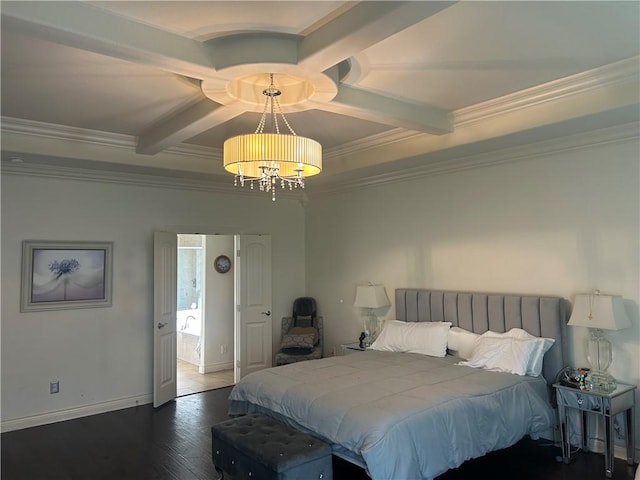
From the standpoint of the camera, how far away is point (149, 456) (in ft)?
13.3

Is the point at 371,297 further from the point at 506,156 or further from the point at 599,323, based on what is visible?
the point at 599,323

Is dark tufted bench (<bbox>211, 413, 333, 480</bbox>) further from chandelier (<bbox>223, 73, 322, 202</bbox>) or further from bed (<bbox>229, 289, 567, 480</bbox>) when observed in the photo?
chandelier (<bbox>223, 73, 322, 202</bbox>)

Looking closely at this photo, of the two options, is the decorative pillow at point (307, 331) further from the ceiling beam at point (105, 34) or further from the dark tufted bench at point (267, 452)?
the ceiling beam at point (105, 34)

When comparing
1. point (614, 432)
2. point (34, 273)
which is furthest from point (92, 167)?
point (614, 432)

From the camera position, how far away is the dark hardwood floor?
3.70 metres

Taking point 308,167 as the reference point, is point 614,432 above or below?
below

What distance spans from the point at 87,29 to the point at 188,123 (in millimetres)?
1543

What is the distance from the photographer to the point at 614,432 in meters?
3.88

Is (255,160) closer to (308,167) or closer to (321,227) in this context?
(308,167)

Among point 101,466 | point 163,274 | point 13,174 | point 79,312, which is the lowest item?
point 101,466

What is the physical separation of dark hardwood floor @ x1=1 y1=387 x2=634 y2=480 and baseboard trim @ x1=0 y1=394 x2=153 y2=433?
109 millimetres

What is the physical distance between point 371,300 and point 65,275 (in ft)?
11.4

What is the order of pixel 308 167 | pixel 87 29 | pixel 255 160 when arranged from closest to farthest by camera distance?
pixel 87 29
pixel 255 160
pixel 308 167

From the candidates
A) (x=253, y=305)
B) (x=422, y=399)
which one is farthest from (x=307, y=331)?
(x=422, y=399)
